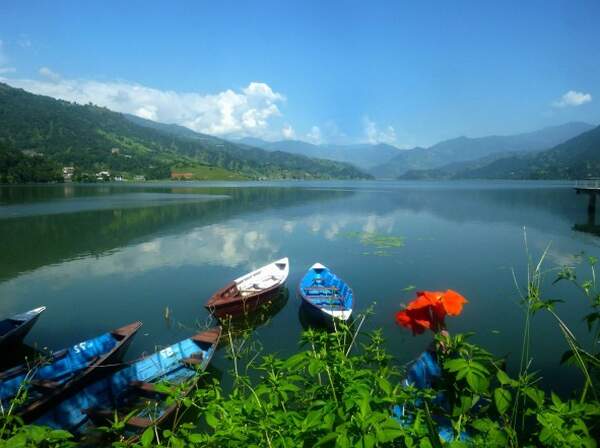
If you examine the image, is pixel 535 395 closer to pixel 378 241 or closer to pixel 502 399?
pixel 502 399

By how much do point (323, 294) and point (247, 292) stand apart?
351 centimetres

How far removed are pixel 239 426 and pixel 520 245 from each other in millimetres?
35222

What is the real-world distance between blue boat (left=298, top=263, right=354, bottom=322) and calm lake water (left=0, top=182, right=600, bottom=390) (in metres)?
1.10

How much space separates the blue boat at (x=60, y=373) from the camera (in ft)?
27.0

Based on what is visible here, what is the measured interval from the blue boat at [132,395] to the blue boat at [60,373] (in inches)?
11.8

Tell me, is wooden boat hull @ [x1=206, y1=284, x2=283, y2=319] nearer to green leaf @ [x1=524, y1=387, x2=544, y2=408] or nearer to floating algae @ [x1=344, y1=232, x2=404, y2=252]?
green leaf @ [x1=524, y1=387, x2=544, y2=408]

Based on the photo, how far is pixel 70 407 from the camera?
8625mm

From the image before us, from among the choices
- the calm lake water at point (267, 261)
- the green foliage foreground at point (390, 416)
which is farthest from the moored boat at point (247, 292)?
the green foliage foreground at point (390, 416)

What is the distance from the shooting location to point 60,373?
9969mm

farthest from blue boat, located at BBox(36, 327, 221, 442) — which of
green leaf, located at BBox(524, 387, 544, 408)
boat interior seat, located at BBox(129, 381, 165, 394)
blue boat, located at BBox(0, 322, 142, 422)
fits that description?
green leaf, located at BBox(524, 387, 544, 408)

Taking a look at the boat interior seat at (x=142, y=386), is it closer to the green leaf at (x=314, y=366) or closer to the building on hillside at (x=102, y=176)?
the green leaf at (x=314, y=366)

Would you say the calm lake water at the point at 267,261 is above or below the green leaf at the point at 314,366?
below

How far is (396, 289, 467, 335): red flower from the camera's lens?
8.00 ft

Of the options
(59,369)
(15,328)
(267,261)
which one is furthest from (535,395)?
(267,261)
